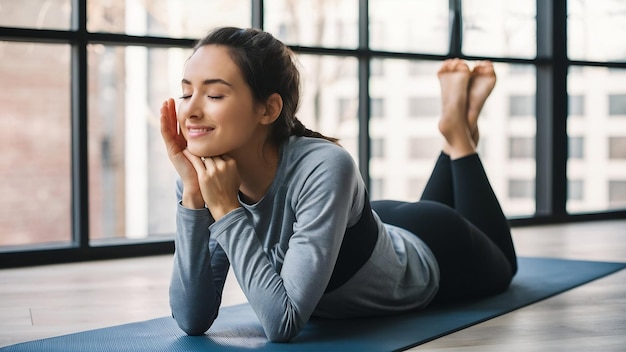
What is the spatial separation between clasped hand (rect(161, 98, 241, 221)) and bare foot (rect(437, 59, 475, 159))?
1.04 meters

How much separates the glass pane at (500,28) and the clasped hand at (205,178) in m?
3.28

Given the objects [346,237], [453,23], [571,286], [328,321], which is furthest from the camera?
[453,23]

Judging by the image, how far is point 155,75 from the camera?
151 inches

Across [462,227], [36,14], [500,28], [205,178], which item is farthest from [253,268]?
[500,28]

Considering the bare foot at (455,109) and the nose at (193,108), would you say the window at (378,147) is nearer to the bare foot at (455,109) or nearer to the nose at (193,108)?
the bare foot at (455,109)

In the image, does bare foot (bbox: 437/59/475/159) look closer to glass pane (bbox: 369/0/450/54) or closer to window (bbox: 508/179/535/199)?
glass pane (bbox: 369/0/450/54)

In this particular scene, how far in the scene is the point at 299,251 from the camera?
5.71 feet

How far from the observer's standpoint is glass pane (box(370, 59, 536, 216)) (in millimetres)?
4547

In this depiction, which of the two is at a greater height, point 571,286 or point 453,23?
point 453,23

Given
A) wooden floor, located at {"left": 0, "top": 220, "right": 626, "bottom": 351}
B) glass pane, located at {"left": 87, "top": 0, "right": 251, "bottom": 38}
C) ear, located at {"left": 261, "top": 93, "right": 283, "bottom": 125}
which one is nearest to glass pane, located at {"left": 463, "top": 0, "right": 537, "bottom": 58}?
glass pane, located at {"left": 87, "top": 0, "right": 251, "bottom": 38}

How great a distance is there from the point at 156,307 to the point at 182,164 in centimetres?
80

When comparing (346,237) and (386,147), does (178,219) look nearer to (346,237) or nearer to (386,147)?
(346,237)

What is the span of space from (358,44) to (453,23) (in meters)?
0.68

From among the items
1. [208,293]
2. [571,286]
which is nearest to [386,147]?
[571,286]
